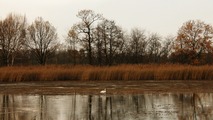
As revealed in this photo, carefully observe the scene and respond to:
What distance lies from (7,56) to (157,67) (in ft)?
97.9

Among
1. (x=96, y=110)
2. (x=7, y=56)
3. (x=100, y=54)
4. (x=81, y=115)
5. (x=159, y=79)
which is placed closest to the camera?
(x=81, y=115)

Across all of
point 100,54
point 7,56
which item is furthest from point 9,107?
point 100,54

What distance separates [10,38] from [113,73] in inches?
1143

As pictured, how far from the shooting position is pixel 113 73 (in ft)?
81.5

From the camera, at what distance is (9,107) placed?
11.6m

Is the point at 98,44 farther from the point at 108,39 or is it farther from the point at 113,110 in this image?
the point at 113,110

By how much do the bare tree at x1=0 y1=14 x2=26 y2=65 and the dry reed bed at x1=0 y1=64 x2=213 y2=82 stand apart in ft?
82.1

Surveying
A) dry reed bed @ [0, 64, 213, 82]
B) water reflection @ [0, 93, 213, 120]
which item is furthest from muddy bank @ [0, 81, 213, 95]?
dry reed bed @ [0, 64, 213, 82]

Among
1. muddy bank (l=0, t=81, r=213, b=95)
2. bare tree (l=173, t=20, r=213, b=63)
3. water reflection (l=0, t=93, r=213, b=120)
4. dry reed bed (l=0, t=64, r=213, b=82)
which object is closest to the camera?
water reflection (l=0, t=93, r=213, b=120)

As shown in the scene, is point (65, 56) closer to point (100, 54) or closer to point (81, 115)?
point (100, 54)

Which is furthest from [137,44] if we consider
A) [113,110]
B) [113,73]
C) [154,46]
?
[113,110]

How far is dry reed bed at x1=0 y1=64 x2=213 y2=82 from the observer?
79.7 feet

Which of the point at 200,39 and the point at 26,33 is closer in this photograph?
the point at 200,39

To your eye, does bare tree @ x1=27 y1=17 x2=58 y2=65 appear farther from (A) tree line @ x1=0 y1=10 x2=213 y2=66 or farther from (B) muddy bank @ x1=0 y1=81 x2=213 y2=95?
(B) muddy bank @ x1=0 y1=81 x2=213 y2=95
